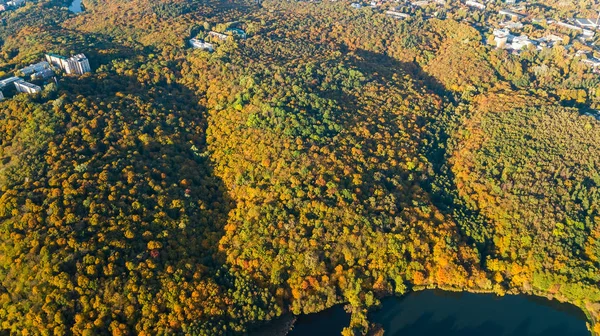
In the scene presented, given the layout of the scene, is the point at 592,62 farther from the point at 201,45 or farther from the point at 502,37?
the point at 201,45

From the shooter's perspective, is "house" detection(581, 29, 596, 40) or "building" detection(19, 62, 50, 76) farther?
"house" detection(581, 29, 596, 40)

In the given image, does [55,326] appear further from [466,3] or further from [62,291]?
[466,3]

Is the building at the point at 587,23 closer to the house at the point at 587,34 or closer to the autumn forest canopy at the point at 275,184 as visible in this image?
the house at the point at 587,34

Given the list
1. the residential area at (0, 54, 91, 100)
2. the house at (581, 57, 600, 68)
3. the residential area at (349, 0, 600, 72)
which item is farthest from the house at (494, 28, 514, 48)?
the residential area at (0, 54, 91, 100)

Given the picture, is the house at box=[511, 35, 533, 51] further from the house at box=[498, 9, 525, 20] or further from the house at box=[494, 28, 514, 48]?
the house at box=[498, 9, 525, 20]

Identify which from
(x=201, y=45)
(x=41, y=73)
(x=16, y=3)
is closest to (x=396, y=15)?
(x=201, y=45)

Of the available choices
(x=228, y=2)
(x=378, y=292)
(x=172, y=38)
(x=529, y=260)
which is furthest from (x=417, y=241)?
(x=228, y=2)
